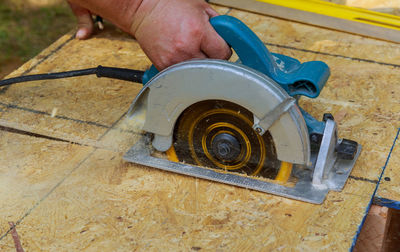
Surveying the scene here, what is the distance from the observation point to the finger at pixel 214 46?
1.87 metres

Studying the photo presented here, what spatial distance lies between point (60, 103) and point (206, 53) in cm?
85

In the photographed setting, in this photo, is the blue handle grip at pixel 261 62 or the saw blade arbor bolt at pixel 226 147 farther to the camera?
the saw blade arbor bolt at pixel 226 147

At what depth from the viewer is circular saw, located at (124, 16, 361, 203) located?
1784mm

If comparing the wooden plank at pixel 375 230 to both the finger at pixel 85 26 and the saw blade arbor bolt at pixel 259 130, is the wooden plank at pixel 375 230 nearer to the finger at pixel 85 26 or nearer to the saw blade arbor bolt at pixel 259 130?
the saw blade arbor bolt at pixel 259 130

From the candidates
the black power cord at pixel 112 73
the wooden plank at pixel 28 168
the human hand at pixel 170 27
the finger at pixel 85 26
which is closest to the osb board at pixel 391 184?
the human hand at pixel 170 27

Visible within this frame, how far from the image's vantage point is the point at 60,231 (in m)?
1.81

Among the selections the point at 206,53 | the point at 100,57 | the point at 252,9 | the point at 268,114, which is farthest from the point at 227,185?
the point at 252,9

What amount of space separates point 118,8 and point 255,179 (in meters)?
0.78

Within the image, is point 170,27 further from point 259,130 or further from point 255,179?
point 255,179

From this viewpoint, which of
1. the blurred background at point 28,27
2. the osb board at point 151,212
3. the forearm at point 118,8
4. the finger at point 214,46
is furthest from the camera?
the blurred background at point 28,27

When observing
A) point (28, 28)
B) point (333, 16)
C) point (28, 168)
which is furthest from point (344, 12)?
point (28, 28)

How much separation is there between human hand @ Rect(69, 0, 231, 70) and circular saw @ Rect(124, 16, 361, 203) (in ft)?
0.19

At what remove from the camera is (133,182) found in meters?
2.02

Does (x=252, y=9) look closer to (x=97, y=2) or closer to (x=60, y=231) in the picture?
(x=97, y=2)
